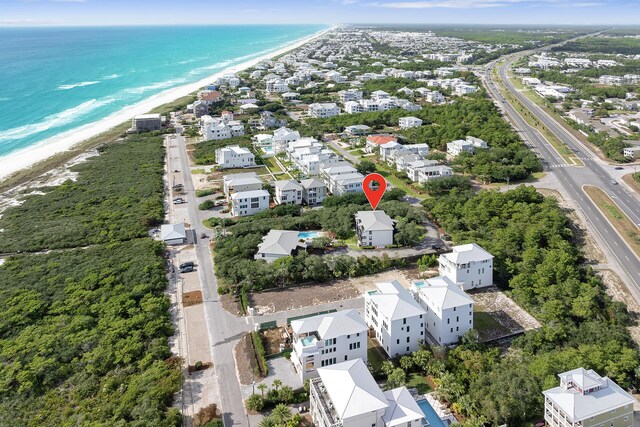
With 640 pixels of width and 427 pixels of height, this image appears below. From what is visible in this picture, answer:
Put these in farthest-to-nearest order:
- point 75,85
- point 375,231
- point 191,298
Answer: point 75,85 < point 375,231 < point 191,298

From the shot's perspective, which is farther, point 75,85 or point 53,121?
point 75,85

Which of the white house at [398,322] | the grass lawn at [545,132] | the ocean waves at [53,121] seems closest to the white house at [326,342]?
the white house at [398,322]

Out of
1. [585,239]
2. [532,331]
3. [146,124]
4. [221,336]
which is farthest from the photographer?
[146,124]

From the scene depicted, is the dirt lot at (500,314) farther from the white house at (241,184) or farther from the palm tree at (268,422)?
the white house at (241,184)

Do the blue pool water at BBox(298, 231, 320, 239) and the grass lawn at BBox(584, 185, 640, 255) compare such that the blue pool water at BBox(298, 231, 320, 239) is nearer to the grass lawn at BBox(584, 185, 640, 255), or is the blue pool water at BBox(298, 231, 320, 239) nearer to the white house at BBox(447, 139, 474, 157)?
the grass lawn at BBox(584, 185, 640, 255)

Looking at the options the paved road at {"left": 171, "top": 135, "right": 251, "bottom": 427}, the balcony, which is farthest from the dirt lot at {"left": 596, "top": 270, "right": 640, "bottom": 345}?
the paved road at {"left": 171, "top": 135, "right": 251, "bottom": 427}

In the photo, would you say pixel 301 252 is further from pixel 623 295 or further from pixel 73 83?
pixel 73 83

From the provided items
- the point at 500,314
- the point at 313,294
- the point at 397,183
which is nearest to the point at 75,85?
the point at 397,183
